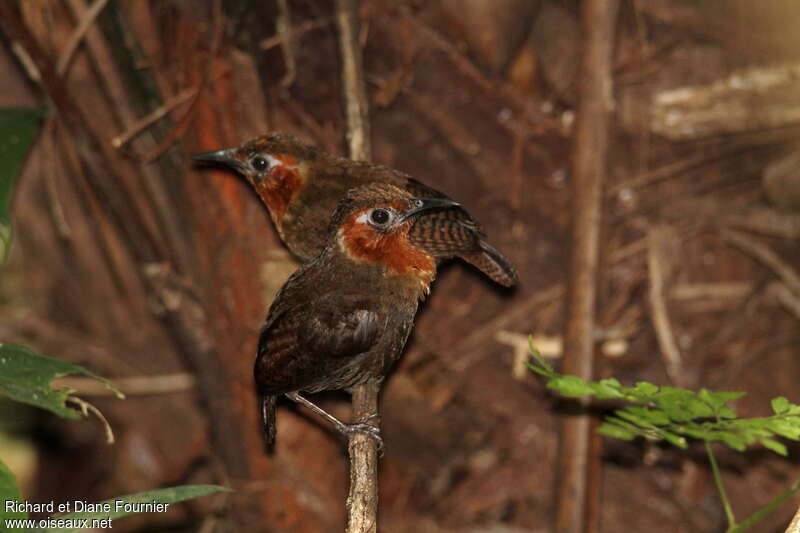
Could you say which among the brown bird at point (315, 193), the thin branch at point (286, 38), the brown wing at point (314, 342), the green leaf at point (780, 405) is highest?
the thin branch at point (286, 38)

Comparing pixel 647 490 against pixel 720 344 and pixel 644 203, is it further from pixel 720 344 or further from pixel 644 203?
pixel 644 203

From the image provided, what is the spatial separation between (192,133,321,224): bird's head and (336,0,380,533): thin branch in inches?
10.3

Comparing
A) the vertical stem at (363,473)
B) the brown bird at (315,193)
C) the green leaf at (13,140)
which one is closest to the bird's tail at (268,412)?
the vertical stem at (363,473)

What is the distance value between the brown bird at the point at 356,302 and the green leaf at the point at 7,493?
1034 mm

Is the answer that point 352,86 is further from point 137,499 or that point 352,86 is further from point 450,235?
A: point 137,499

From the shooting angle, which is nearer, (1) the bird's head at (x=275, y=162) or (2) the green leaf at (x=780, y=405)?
(2) the green leaf at (x=780, y=405)

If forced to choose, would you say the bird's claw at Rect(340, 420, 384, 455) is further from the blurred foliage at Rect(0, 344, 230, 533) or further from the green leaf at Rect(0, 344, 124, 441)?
the green leaf at Rect(0, 344, 124, 441)

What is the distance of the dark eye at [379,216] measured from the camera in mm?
2762

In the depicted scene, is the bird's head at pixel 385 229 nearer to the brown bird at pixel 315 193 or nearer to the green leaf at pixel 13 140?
the brown bird at pixel 315 193

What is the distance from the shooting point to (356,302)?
109 inches

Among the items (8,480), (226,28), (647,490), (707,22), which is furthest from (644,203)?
(8,480)

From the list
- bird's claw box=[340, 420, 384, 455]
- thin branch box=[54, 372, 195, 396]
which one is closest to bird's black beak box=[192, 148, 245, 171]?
bird's claw box=[340, 420, 384, 455]

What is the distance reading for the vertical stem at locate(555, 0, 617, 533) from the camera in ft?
13.4

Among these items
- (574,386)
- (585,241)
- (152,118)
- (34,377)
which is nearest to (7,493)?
(34,377)
